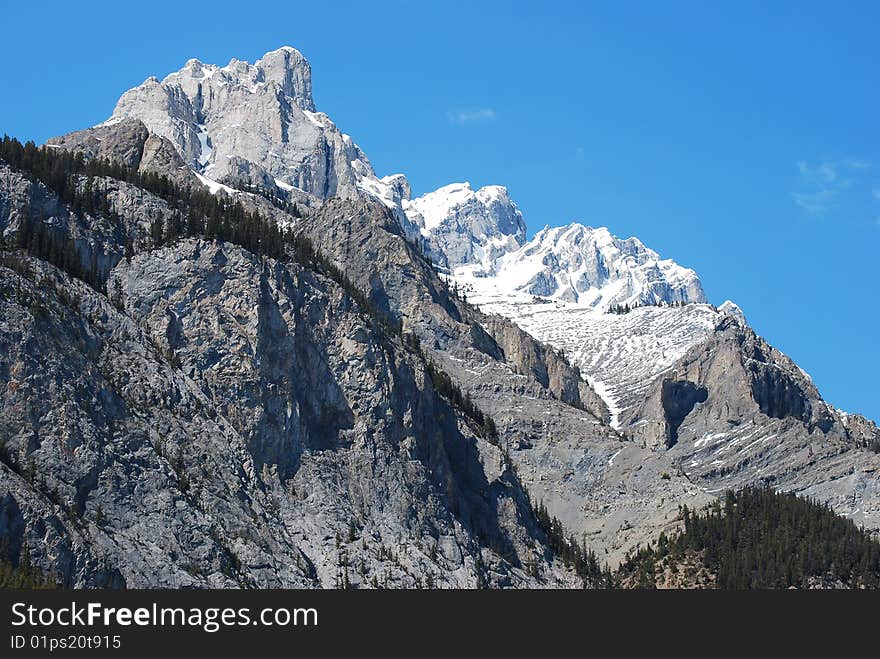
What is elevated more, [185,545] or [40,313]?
[40,313]

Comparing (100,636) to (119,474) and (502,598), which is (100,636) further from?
(119,474)

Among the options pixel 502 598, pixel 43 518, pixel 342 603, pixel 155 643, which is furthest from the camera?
pixel 43 518

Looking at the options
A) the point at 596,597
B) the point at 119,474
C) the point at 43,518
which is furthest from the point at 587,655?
the point at 119,474

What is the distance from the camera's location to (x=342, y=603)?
10806cm

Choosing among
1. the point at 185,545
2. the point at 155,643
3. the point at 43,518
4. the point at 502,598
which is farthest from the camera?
the point at 185,545

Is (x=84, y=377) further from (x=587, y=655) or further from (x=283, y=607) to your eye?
(x=587, y=655)

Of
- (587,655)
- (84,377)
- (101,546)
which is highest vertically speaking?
(84,377)

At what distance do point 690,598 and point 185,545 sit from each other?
7870 centimetres

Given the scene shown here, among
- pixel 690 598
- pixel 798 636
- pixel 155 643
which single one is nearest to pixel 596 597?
pixel 690 598

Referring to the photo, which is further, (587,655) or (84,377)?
(84,377)

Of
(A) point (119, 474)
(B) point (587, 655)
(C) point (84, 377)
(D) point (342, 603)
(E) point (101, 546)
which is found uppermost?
(C) point (84, 377)

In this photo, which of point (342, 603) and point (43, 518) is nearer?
point (342, 603)

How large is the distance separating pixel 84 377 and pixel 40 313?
924cm

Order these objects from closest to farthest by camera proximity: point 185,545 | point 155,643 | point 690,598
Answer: point 155,643, point 690,598, point 185,545
